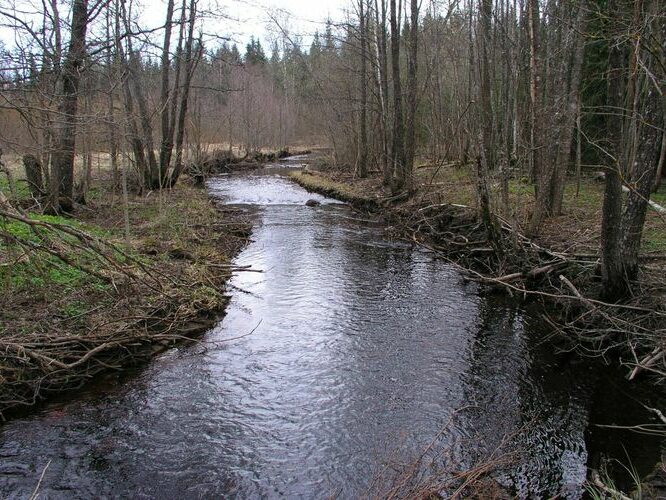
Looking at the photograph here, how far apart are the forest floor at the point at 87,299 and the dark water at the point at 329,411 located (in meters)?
0.39

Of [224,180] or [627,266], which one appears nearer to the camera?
[627,266]

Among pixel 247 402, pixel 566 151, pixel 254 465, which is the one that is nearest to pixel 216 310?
pixel 247 402

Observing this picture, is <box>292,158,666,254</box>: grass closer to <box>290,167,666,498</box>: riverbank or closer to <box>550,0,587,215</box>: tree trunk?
<box>290,167,666,498</box>: riverbank

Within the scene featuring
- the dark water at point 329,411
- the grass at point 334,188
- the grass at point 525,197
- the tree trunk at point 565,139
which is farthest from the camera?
the grass at point 334,188

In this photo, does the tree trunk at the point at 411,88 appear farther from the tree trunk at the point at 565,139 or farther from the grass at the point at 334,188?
the tree trunk at the point at 565,139

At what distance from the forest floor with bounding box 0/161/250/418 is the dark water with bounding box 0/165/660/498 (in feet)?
1.27

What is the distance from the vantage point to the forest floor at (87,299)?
20.5 ft

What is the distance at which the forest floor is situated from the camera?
20.5 ft

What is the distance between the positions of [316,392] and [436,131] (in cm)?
2314

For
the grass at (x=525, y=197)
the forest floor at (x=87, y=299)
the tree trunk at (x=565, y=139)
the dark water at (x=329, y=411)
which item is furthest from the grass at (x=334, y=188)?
the dark water at (x=329, y=411)

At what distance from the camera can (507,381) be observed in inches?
280

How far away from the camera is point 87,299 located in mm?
8156

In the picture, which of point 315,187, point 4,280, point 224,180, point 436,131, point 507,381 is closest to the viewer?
point 507,381

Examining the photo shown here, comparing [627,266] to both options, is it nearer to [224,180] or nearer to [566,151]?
[566,151]
